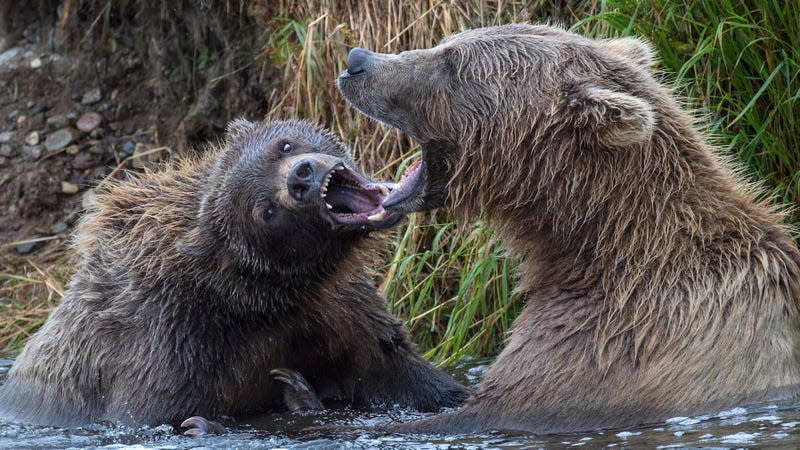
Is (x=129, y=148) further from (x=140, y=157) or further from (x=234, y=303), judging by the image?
(x=234, y=303)

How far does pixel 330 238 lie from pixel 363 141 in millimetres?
2452

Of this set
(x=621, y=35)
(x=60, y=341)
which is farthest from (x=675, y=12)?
(x=60, y=341)

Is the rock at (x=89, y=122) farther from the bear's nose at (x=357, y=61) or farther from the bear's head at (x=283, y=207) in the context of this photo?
the bear's nose at (x=357, y=61)

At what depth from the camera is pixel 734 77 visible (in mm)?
6801

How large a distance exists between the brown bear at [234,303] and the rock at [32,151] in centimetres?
389

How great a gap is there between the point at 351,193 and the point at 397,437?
1.23 metres

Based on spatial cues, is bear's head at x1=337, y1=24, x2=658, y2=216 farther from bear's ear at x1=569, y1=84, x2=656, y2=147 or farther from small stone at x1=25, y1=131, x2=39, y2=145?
small stone at x1=25, y1=131, x2=39, y2=145

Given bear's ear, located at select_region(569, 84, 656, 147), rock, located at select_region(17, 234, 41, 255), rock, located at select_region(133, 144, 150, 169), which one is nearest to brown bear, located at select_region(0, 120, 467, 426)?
bear's ear, located at select_region(569, 84, 656, 147)

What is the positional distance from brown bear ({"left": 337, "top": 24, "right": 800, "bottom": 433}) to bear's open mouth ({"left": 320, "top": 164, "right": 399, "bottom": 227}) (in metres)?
0.27

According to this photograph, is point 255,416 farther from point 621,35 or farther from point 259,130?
point 621,35

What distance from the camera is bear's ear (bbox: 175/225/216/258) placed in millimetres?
6180

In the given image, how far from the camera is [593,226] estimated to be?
211 inches

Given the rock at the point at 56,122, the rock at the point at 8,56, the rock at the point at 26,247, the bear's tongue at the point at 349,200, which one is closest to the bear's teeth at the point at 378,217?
the bear's tongue at the point at 349,200

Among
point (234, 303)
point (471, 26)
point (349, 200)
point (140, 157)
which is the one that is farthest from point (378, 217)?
point (140, 157)
